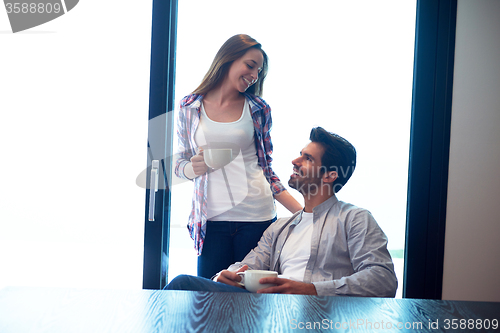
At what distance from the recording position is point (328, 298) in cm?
81

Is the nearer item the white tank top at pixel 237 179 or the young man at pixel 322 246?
the young man at pixel 322 246

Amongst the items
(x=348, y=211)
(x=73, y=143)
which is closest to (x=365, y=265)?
(x=348, y=211)

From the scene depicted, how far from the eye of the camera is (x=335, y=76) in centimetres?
208

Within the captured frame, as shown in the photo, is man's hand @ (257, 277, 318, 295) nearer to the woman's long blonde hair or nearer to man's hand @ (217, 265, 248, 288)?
man's hand @ (217, 265, 248, 288)

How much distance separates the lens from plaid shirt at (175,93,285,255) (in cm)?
183

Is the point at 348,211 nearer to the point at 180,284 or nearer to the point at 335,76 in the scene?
the point at 180,284

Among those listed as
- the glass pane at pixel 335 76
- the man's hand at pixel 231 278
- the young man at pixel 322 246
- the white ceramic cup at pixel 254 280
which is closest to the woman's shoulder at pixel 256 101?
the glass pane at pixel 335 76

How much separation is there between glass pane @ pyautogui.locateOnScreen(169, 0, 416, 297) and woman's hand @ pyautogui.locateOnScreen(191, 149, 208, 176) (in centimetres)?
33

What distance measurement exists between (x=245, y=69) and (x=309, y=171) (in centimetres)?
59

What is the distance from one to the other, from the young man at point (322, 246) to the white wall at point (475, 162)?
78 centimetres

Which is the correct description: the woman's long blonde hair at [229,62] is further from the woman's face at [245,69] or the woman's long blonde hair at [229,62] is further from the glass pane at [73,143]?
the glass pane at [73,143]

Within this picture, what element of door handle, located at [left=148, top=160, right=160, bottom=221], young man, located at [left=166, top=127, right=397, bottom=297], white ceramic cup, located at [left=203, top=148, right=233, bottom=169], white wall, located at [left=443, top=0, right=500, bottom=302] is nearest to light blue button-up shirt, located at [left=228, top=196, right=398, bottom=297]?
young man, located at [left=166, top=127, right=397, bottom=297]

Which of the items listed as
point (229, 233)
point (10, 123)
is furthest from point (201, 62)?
point (10, 123)

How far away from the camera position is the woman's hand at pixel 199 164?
1735 mm
